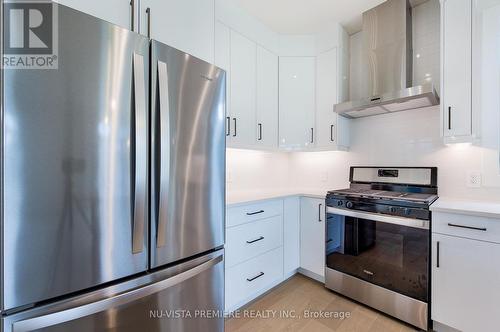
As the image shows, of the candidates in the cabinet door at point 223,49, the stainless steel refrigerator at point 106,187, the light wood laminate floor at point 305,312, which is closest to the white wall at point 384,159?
the cabinet door at point 223,49

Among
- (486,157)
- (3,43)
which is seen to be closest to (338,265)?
(486,157)

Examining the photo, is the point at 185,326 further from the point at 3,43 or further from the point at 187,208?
the point at 3,43

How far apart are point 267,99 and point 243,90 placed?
352 mm

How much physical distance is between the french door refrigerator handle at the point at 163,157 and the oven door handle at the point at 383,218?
5.12ft

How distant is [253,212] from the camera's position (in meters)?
1.89

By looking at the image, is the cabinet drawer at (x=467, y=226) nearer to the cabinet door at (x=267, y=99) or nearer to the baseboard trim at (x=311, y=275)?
the baseboard trim at (x=311, y=275)

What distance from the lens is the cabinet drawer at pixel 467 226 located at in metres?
1.36

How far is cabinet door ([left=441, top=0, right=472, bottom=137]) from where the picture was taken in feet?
5.43

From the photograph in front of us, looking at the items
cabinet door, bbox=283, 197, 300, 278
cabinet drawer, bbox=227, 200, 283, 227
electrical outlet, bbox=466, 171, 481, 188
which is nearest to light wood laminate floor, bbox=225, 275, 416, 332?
cabinet door, bbox=283, 197, 300, 278

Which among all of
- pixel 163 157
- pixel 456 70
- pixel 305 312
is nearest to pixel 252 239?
pixel 305 312

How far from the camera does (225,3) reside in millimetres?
1964

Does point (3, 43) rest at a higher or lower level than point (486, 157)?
higher

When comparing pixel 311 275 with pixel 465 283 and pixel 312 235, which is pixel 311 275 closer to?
pixel 312 235

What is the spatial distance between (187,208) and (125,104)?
1.70 feet
